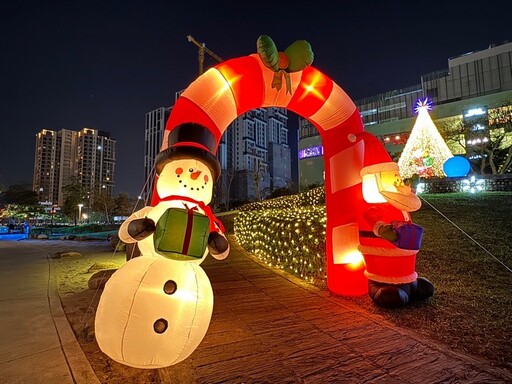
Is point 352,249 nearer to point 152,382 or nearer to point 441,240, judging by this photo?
point 152,382

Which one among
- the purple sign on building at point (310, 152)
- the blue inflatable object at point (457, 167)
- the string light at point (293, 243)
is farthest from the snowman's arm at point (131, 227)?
the purple sign on building at point (310, 152)

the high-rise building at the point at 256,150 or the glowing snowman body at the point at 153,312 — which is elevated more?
the high-rise building at the point at 256,150

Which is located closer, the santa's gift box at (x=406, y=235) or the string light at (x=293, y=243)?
the santa's gift box at (x=406, y=235)

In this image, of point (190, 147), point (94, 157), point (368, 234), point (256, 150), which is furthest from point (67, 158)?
point (368, 234)

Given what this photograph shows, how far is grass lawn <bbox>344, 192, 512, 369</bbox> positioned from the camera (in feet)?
10.6

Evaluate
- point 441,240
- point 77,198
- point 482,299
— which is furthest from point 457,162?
point 77,198

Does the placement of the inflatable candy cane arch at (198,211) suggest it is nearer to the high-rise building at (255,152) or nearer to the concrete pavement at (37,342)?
the concrete pavement at (37,342)

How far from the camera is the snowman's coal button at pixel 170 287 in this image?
7.34 ft

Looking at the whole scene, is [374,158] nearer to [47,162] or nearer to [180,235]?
[180,235]

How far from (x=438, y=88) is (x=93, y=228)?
48251 millimetres

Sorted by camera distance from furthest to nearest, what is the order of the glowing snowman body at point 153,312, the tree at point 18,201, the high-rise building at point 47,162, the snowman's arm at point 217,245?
the high-rise building at point 47,162 → the tree at point 18,201 → the snowman's arm at point 217,245 → the glowing snowman body at point 153,312

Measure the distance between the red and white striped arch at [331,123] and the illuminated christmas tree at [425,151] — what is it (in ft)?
38.8

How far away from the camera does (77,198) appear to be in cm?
4091

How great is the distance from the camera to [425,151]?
590 inches
